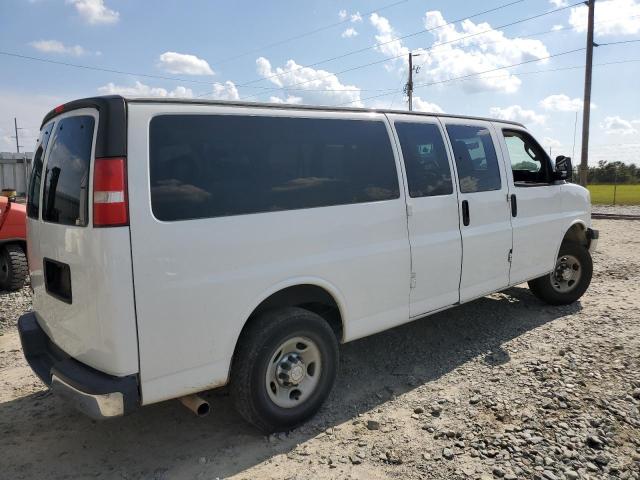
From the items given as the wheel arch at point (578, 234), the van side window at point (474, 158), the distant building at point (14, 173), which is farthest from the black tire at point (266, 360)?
the distant building at point (14, 173)

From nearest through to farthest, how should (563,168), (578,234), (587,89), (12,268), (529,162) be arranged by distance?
1. (563,168)
2. (529,162)
3. (578,234)
4. (12,268)
5. (587,89)

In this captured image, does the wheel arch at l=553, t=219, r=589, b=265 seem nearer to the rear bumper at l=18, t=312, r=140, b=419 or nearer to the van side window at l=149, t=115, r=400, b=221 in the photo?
the van side window at l=149, t=115, r=400, b=221

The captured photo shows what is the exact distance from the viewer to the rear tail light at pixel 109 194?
8.37 ft

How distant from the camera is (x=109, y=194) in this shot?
2.55 meters

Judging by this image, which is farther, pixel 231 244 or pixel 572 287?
pixel 572 287

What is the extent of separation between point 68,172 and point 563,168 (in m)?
4.95

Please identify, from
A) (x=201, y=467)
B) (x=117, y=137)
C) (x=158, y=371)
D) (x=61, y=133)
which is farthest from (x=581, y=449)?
(x=61, y=133)

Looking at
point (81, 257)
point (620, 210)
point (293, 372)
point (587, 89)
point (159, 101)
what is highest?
point (587, 89)

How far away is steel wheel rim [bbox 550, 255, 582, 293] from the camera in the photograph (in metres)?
6.03

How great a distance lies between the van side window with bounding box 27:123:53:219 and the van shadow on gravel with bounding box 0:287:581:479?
1509 mm

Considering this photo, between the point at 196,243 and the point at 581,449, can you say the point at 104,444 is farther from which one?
the point at 581,449

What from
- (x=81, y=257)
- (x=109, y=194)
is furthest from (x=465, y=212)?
(x=81, y=257)

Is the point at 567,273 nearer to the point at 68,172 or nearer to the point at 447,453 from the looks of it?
the point at 447,453

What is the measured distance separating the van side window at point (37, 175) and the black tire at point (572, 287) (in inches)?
206
